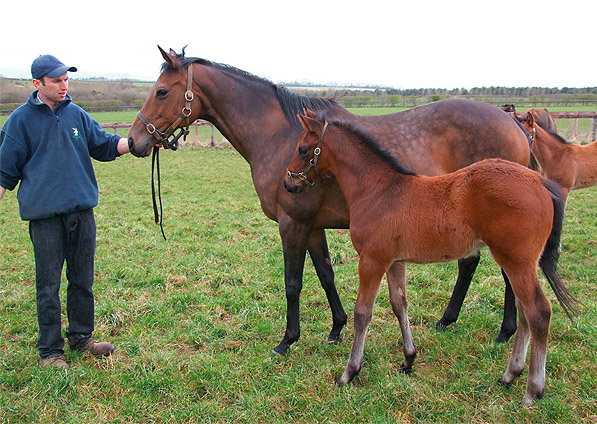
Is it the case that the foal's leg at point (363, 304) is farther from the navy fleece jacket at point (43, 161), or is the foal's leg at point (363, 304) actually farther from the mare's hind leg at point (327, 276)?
the navy fleece jacket at point (43, 161)

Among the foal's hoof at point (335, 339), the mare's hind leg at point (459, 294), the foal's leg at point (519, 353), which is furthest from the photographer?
the mare's hind leg at point (459, 294)

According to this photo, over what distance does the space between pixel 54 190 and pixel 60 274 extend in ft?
2.33

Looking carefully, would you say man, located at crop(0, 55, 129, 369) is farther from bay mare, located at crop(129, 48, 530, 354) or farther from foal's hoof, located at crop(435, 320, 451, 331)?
foal's hoof, located at crop(435, 320, 451, 331)

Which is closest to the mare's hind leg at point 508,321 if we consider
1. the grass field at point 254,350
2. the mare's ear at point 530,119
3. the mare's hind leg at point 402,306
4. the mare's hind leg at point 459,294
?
the grass field at point 254,350

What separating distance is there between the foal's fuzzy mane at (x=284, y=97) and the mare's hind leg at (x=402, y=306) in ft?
5.24

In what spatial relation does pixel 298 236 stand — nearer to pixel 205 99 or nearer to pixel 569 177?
pixel 205 99

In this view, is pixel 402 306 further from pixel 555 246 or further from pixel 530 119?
pixel 530 119

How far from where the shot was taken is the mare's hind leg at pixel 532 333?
9.23 ft

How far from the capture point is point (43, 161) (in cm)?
345

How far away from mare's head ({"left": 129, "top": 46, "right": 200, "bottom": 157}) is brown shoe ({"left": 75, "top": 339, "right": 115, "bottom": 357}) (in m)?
1.70

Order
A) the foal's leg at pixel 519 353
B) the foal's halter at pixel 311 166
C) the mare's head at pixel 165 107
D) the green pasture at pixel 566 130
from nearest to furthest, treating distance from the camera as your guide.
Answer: the foal's leg at pixel 519 353
the foal's halter at pixel 311 166
the mare's head at pixel 165 107
the green pasture at pixel 566 130

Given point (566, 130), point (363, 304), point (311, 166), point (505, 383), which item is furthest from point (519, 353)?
point (566, 130)

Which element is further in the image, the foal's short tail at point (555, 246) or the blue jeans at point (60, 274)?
the blue jeans at point (60, 274)

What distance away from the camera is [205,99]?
4020 millimetres
